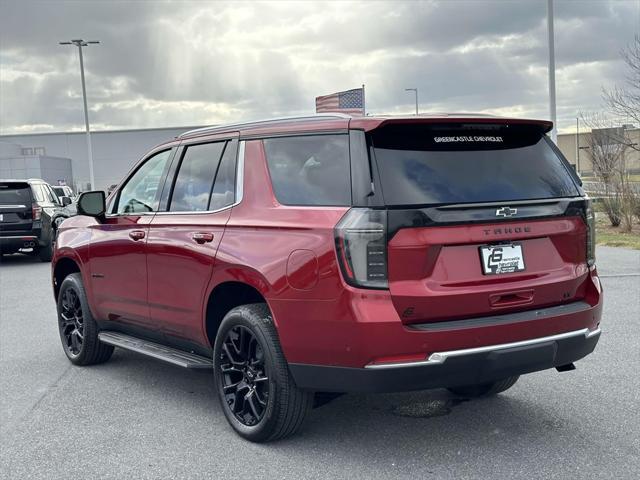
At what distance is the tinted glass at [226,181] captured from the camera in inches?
185

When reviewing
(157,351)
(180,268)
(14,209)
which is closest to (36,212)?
(14,209)

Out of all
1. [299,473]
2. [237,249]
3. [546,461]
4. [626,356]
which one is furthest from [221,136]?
[626,356]

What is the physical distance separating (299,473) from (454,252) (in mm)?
1424

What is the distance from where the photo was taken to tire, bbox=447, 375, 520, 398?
5043 millimetres

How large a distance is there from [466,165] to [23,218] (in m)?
13.7

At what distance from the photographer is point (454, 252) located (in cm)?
384

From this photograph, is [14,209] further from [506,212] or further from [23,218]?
[506,212]

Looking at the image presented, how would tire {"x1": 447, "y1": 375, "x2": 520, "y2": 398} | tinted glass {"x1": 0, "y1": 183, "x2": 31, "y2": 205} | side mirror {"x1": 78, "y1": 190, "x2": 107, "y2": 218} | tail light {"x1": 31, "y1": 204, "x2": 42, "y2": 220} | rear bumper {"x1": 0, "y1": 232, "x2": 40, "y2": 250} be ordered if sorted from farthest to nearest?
tail light {"x1": 31, "y1": 204, "x2": 42, "y2": 220}, tinted glass {"x1": 0, "y1": 183, "x2": 31, "y2": 205}, rear bumper {"x1": 0, "y1": 232, "x2": 40, "y2": 250}, side mirror {"x1": 78, "y1": 190, "x2": 107, "y2": 218}, tire {"x1": 447, "y1": 375, "x2": 520, "y2": 398}

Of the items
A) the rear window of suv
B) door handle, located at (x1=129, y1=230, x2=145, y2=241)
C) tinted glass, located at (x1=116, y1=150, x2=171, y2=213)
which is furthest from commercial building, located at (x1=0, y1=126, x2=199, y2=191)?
the rear window of suv

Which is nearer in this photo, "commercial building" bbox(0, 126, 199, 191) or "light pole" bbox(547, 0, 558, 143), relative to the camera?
"light pole" bbox(547, 0, 558, 143)

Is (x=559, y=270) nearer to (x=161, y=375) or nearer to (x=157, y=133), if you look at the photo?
(x=161, y=375)

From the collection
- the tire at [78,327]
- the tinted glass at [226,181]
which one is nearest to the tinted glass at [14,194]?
the tire at [78,327]

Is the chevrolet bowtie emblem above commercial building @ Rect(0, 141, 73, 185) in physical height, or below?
below

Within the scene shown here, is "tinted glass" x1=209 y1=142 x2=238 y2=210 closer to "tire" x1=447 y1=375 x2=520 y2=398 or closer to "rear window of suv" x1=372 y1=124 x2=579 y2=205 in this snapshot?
"rear window of suv" x1=372 y1=124 x2=579 y2=205
